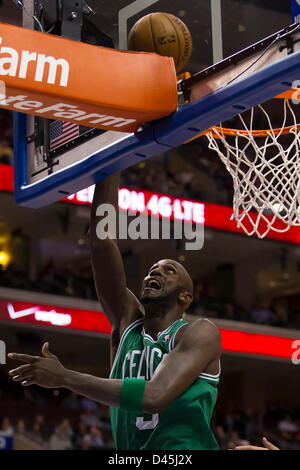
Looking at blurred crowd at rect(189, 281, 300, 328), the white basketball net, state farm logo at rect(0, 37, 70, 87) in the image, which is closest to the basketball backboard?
state farm logo at rect(0, 37, 70, 87)

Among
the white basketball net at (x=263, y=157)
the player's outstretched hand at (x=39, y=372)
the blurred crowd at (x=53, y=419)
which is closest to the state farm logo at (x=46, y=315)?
the blurred crowd at (x=53, y=419)

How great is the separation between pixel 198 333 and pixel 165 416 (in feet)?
1.26

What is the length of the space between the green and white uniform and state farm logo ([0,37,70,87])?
1.21 m

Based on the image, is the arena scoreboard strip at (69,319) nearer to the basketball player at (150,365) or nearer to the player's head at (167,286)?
the basketball player at (150,365)

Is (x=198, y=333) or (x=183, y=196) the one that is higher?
(x=183, y=196)

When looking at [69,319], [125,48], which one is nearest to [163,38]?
[125,48]

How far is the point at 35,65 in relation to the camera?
3305mm

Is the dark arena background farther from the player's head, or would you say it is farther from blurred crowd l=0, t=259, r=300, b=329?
the player's head

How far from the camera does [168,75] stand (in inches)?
140

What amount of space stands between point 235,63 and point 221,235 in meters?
14.6

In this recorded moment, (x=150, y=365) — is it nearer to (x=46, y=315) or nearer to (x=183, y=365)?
(x=183, y=365)

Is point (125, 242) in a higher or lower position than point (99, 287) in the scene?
higher
